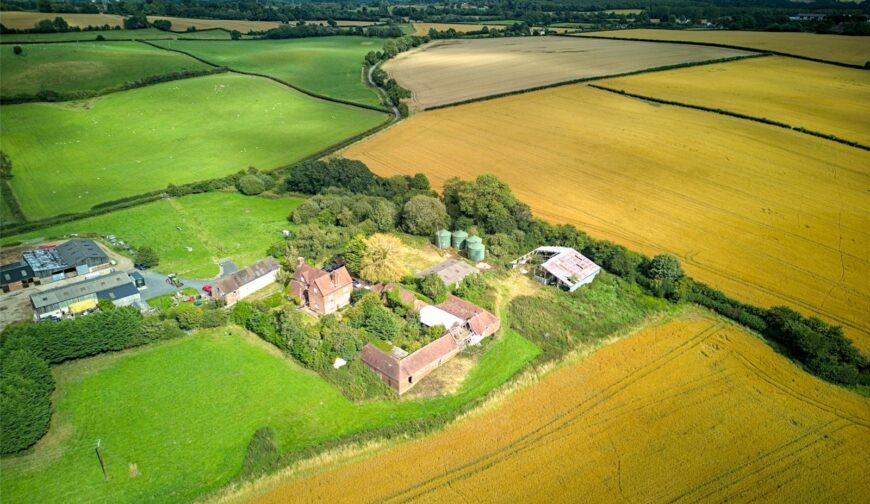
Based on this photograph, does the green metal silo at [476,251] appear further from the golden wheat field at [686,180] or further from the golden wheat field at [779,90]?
the golden wheat field at [779,90]

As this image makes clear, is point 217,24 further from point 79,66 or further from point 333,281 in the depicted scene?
point 333,281

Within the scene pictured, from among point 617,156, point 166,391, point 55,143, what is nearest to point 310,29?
point 55,143

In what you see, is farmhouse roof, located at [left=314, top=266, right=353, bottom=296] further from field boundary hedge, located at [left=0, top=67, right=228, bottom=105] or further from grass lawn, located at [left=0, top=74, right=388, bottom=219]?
field boundary hedge, located at [left=0, top=67, right=228, bottom=105]

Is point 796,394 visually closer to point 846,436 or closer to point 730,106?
point 846,436

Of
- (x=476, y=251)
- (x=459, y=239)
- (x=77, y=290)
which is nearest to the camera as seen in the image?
(x=77, y=290)

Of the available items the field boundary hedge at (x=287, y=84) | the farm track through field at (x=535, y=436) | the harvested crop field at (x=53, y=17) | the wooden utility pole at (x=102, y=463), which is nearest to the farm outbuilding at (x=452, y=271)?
the farm track through field at (x=535, y=436)

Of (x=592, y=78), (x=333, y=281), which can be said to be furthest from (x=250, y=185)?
(x=592, y=78)
